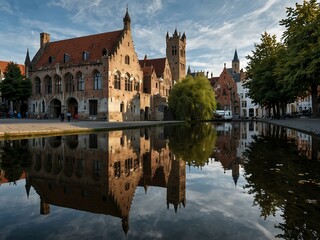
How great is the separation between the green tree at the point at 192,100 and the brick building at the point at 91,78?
375 inches

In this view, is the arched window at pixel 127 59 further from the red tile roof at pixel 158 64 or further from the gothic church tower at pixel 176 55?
the gothic church tower at pixel 176 55

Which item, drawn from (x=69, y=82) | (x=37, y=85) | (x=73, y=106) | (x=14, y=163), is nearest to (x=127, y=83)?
(x=69, y=82)

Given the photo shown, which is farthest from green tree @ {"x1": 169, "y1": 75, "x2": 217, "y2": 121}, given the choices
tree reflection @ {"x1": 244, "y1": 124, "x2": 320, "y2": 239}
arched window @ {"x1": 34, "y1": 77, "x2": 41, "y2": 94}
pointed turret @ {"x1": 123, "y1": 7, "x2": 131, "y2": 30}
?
tree reflection @ {"x1": 244, "y1": 124, "x2": 320, "y2": 239}

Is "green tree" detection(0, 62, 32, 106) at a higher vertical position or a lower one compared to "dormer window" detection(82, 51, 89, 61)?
lower

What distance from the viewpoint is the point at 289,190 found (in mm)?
5809

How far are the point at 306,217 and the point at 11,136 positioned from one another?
1806 centimetres

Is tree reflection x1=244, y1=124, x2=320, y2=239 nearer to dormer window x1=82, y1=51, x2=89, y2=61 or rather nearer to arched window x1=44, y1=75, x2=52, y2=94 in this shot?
dormer window x1=82, y1=51, x2=89, y2=61

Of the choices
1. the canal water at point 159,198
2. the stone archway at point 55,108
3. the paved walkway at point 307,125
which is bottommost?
the canal water at point 159,198

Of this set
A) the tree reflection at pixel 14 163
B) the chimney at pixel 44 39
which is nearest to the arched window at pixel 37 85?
the chimney at pixel 44 39

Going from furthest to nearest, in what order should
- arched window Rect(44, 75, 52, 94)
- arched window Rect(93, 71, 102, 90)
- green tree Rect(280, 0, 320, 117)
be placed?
arched window Rect(44, 75, 52, 94) < arched window Rect(93, 71, 102, 90) < green tree Rect(280, 0, 320, 117)

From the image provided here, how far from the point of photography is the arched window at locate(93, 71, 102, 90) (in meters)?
49.7

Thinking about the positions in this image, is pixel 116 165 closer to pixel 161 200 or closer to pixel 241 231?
pixel 161 200

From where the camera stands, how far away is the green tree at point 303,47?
2344 centimetres

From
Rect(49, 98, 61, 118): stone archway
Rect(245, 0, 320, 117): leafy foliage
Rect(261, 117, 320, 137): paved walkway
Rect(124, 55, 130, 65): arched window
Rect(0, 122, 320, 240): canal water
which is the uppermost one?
Rect(124, 55, 130, 65): arched window
